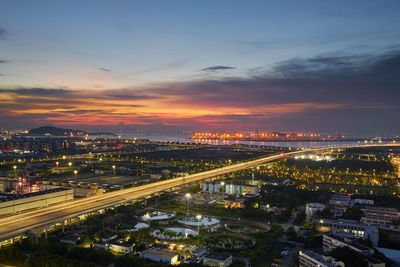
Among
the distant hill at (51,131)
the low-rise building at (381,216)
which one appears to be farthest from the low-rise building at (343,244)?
the distant hill at (51,131)

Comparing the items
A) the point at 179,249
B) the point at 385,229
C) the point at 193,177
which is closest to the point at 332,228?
the point at 385,229

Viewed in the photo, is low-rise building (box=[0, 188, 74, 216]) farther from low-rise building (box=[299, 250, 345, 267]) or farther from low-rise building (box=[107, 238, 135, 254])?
low-rise building (box=[299, 250, 345, 267])

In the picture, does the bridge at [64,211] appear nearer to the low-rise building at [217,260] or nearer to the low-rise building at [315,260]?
the low-rise building at [217,260]

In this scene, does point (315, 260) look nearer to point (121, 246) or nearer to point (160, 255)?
point (160, 255)

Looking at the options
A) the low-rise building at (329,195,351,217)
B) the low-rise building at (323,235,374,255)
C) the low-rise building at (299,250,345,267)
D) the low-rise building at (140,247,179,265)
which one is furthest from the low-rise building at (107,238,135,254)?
the low-rise building at (329,195,351,217)

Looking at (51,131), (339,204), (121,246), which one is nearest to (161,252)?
(121,246)

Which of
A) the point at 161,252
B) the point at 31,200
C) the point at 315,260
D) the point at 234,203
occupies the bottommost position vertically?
the point at 161,252
